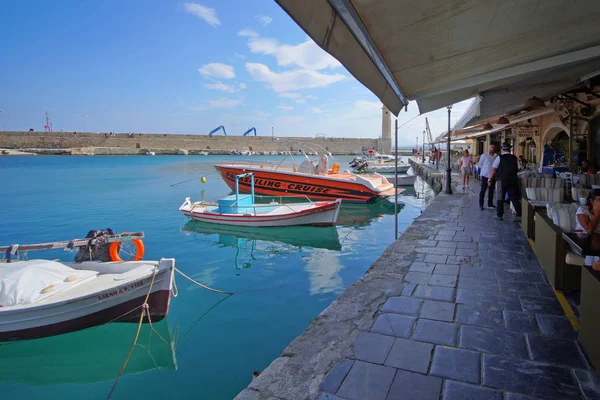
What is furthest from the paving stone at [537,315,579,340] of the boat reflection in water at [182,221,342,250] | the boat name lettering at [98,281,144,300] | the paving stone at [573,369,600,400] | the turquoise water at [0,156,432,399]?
the boat reflection in water at [182,221,342,250]

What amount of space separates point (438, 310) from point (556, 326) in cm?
81

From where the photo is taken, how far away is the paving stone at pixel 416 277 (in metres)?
3.72

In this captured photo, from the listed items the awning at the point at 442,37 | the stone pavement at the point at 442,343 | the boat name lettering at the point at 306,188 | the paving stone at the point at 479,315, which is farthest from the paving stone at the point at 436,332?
the boat name lettering at the point at 306,188

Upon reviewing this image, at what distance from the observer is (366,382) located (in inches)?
83.7

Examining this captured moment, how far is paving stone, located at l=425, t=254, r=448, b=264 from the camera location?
436cm

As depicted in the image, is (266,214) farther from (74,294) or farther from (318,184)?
(74,294)

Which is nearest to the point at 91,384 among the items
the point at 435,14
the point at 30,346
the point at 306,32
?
the point at 30,346

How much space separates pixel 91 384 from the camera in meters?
3.81

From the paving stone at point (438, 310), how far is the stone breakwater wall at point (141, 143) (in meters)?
61.9

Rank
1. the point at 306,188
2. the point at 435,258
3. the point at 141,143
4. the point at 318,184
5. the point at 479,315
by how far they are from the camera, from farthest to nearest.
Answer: the point at 141,143
the point at 306,188
the point at 318,184
the point at 435,258
the point at 479,315

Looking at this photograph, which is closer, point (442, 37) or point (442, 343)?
point (442, 37)

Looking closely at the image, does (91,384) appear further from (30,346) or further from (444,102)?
(444,102)

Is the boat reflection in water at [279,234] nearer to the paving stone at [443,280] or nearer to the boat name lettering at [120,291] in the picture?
the boat name lettering at [120,291]

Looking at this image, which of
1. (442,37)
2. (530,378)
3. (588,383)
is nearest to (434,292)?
(530,378)
